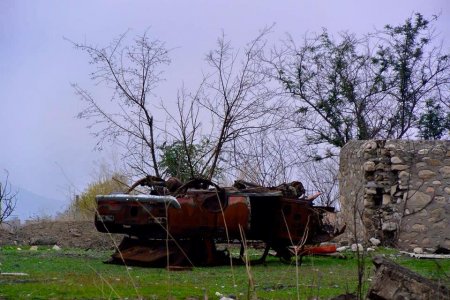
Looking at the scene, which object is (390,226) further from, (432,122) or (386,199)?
(432,122)

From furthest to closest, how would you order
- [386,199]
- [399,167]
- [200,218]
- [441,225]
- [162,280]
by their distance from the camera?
[386,199] → [399,167] → [441,225] → [200,218] → [162,280]

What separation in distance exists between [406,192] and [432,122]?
10.6m

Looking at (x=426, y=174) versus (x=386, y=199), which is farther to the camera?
(x=386, y=199)

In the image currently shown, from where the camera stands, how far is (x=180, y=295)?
6188 millimetres

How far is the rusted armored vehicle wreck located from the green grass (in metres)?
0.33

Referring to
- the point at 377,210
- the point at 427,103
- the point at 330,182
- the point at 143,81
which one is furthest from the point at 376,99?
the point at 377,210

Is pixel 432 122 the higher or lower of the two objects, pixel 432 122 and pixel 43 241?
the higher

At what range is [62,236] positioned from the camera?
55.6ft

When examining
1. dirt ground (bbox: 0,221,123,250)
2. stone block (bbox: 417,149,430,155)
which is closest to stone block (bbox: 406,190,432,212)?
stone block (bbox: 417,149,430,155)

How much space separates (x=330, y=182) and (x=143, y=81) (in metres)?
6.17

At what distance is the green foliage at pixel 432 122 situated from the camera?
24.7 m

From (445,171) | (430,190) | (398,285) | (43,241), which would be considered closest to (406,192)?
(430,190)

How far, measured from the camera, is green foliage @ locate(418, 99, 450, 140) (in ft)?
81.0

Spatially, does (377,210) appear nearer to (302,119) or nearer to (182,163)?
(182,163)
